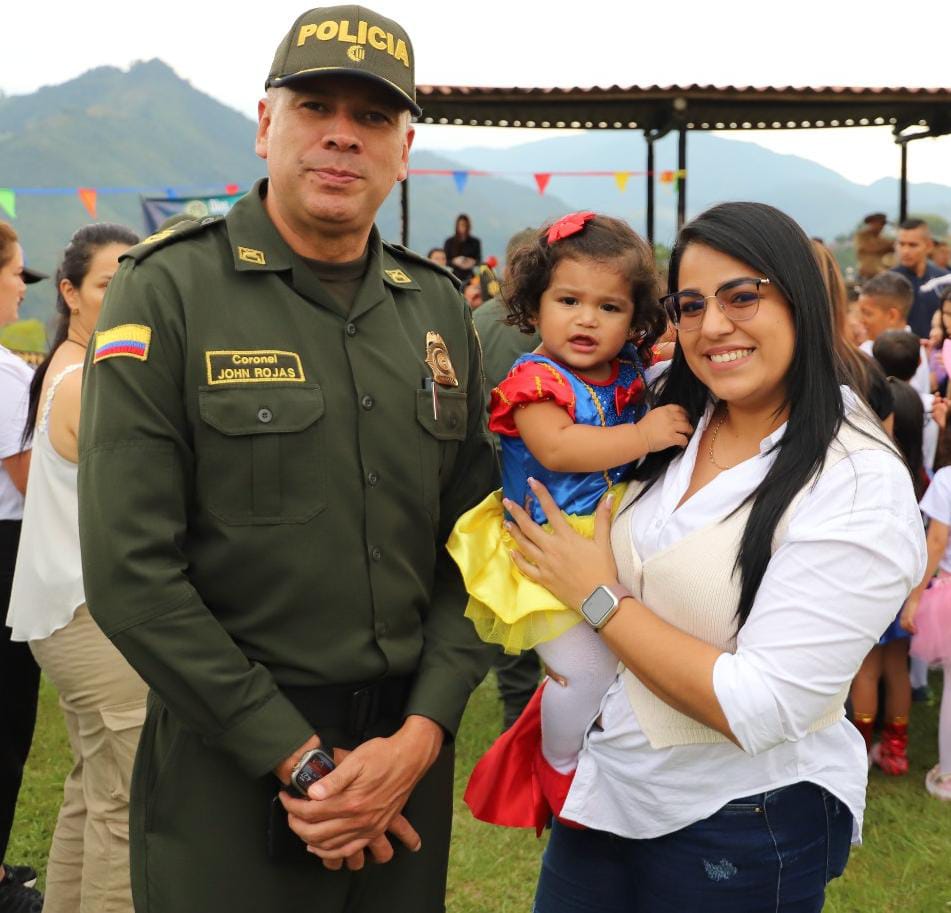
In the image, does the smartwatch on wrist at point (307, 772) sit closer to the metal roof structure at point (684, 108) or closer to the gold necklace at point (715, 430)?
the gold necklace at point (715, 430)

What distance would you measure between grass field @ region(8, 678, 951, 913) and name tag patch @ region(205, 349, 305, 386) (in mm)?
2484

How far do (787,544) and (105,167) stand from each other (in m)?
118

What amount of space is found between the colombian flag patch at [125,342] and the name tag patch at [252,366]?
4.3 inches

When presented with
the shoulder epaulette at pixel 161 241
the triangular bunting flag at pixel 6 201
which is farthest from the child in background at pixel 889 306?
the triangular bunting flag at pixel 6 201

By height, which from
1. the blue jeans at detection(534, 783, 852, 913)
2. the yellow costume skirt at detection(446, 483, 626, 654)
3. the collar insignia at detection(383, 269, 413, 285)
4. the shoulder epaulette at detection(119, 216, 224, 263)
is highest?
the shoulder epaulette at detection(119, 216, 224, 263)

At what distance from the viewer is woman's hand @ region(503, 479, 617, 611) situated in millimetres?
1954

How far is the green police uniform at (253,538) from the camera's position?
170 cm

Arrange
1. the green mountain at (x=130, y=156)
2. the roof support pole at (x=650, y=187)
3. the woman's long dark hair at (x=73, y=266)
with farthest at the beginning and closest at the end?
1. the green mountain at (x=130, y=156)
2. the roof support pole at (x=650, y=187)
3. the woman's long dark hair at (x=73, y=266)

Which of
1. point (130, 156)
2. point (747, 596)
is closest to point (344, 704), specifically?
Result: point (747, 596)


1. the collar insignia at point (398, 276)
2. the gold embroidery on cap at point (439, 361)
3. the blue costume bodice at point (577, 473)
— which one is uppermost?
the collar insignia at point (398, 276)

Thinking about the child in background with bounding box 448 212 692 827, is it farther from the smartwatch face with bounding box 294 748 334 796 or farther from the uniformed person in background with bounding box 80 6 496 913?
the smartwatch face with bounding box 294 748 334 796

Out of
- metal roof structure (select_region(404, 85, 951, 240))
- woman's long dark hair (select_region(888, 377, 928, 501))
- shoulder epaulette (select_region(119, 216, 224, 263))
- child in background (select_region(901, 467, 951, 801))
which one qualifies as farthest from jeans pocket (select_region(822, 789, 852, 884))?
metal roof structure (select_region(404, 85, 951, 240))

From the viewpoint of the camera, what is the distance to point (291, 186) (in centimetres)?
188

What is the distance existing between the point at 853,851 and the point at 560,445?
8.67 ft
